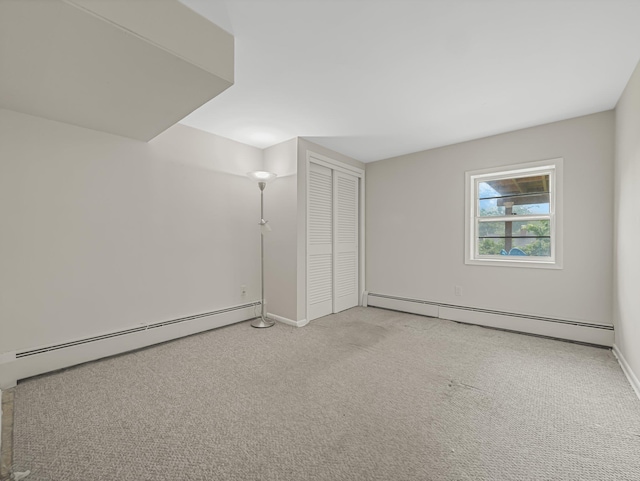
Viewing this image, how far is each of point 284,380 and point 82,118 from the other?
2580mm

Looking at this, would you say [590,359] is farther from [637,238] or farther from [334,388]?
[334,388]

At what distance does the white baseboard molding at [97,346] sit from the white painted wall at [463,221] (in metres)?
2.53

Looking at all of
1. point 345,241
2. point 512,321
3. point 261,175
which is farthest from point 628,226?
point 261,175

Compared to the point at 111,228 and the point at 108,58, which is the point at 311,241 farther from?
the point at 108,58

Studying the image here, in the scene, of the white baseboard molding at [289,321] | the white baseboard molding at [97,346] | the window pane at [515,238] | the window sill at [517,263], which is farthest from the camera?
the white baseboard molding at [289,321]

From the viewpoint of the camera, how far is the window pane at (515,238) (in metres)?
3.13

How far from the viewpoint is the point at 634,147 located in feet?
6.68

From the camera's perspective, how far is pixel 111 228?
2.53 m

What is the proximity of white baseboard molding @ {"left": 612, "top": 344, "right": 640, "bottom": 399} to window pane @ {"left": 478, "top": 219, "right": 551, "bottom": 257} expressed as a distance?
104 cm

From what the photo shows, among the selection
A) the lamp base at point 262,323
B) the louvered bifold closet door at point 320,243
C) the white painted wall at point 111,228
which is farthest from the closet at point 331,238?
the white painted wall at point 111,228

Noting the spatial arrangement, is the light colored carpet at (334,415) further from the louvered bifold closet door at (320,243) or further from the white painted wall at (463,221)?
the louvered bifold closet door at (320,243)

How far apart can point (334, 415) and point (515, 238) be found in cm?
298

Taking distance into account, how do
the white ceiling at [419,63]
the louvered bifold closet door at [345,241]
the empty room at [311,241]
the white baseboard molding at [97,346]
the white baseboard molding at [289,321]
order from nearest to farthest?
the empty room at [311,241]
the white ceiling at [419,63]
the white baseboard molding at [97,346]
the white baseboard molding at [289,321]
the louvered bifold closet door at [345,241]

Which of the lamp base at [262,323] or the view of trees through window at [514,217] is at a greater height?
the view of trees through window at [514,217]
